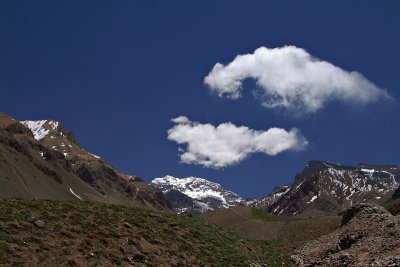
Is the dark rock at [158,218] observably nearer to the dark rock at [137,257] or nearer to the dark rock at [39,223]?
the dark rock at [137,257]

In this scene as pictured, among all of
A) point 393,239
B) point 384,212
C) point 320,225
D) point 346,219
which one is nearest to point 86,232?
point 393,239

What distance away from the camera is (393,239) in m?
44.1

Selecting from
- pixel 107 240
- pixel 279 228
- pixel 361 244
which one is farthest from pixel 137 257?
pixel 279 228

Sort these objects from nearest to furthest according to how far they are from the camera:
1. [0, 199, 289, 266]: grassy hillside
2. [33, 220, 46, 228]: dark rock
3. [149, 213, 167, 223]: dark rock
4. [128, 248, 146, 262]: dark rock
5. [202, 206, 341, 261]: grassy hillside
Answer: [0, 199, 289, 266]: grassy hillside < [128, 248, 146, 262]: dark rock < [33, 220, 46, 228]: dark rock < [149, 213, 167, 223]: dark rock < [202, 206, 341, 261]: grassy hillside

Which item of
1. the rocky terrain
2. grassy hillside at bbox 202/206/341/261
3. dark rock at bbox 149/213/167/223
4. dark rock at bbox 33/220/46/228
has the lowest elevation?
dark rock at bbox 33/220/46/228

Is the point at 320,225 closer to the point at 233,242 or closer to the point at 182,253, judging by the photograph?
the point at 233,242

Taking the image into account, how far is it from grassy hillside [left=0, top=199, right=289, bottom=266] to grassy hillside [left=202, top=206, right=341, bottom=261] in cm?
718

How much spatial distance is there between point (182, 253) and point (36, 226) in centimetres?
1361

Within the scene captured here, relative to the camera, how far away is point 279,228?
4911 inches

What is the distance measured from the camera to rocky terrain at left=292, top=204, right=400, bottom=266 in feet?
137

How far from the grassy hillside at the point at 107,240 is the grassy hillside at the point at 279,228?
283 inches

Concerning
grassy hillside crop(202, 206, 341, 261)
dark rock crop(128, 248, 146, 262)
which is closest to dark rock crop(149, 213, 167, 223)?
dark rock crop(128, 248, 146, 262)

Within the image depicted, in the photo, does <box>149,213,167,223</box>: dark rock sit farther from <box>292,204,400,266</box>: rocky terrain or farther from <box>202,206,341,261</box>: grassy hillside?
<box>292,204,400,266</box>: rocky terrain

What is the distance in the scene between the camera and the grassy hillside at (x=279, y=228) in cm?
6263
